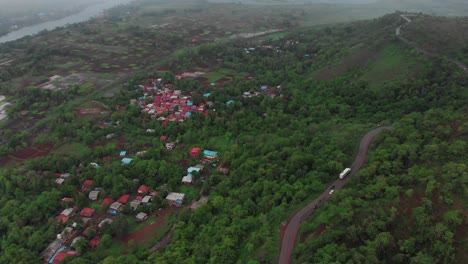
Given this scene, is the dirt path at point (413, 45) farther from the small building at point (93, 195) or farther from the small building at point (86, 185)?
the small building at point (86, 185)

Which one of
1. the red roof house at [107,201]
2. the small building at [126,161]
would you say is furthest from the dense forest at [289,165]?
the small building at [126,161]

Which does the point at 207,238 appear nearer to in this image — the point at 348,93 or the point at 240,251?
the point at 240,251

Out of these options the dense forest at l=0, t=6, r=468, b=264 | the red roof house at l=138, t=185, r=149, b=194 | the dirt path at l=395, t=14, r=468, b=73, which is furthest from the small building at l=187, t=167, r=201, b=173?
the dirt path at l=395, t=14, r=468, b=73

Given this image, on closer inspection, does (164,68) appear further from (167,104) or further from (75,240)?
(75,240)

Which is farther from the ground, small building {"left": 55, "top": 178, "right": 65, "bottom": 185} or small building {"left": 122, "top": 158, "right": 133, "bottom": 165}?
small building {"left": 122, "top": 158, "right": 133, "bottom": 165}

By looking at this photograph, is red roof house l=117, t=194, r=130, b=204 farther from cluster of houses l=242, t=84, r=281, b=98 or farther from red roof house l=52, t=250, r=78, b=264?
cluster of houses l=242, t=84, r=281, b=98

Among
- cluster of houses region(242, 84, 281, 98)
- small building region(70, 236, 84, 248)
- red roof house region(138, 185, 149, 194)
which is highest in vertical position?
cluster of houses region(242, 84, 281, 98)

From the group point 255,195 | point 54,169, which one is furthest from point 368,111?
point 54,169

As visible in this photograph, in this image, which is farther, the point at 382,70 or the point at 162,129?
the point at 382,70
